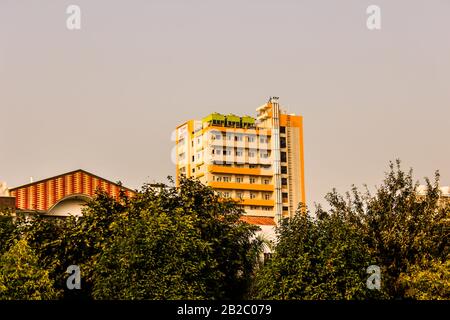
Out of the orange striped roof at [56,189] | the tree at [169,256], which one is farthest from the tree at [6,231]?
the orange striped roof at [56,189]

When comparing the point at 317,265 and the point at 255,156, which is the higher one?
the point at 255,156

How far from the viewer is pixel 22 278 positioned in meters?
33.2

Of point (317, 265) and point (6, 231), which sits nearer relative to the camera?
point (317, 265)

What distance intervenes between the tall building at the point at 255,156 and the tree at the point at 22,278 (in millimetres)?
95479

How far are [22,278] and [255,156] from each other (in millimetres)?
101649

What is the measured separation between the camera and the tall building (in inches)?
5128

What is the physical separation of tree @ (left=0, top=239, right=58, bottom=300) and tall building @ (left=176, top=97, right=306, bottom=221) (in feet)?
313

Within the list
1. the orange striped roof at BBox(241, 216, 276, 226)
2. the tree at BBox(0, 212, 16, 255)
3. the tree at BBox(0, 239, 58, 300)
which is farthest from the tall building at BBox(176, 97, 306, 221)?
the tree at BBox(0, 239, 58, 300)

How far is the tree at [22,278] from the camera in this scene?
107 feet

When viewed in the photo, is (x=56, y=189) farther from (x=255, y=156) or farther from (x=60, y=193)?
(x=255, y=156)

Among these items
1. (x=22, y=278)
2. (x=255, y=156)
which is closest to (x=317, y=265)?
(x=22, y=278)

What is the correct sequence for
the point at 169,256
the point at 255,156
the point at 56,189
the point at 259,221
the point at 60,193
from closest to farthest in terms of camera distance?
1. the point at 169,256
2. the point at 259,221
3. the point at 56,189
4. the point at 60,193
5. the point at 255,156

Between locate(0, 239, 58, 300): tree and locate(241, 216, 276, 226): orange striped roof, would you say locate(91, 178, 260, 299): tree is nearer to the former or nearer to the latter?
locate(0, 239, 58, 300): tree
